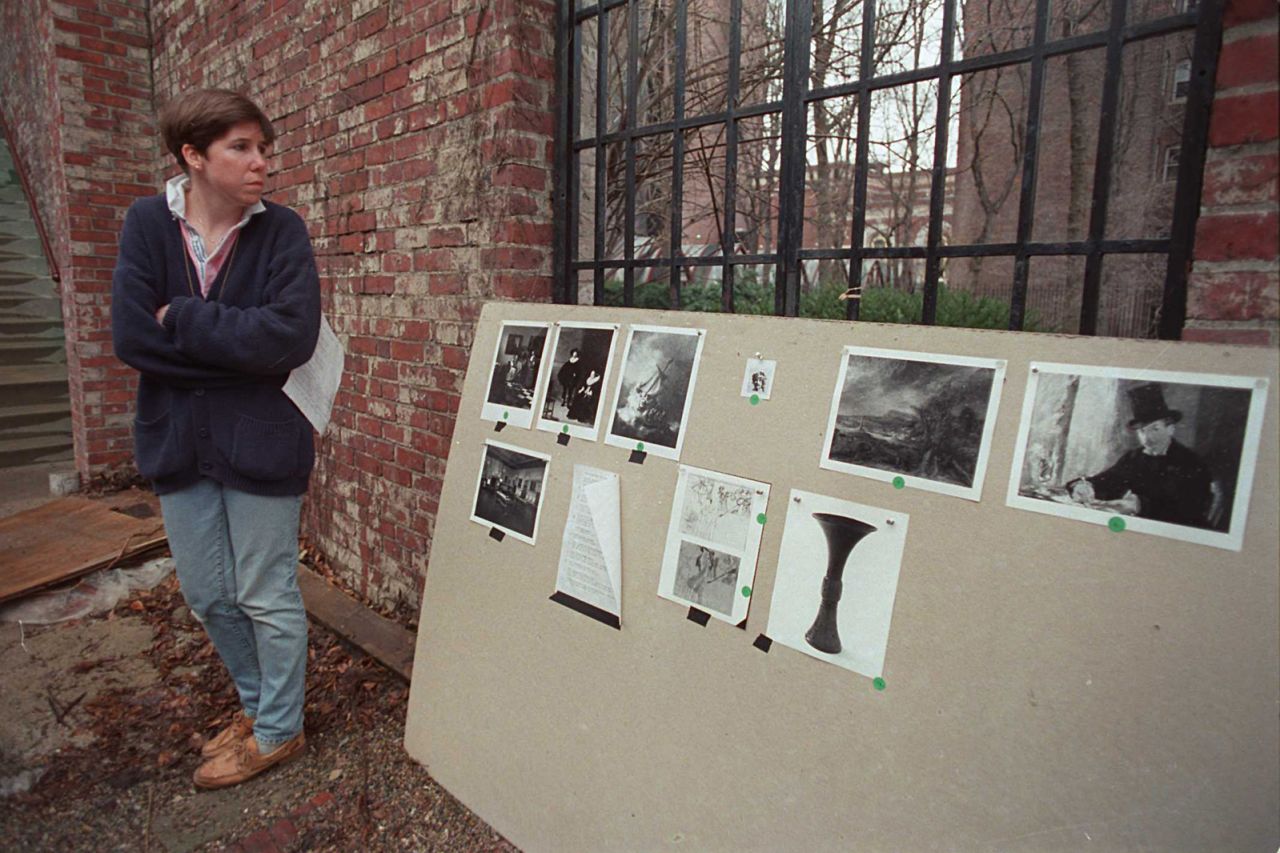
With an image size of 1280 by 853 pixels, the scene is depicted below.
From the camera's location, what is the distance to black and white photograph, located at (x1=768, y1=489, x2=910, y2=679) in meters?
1.37

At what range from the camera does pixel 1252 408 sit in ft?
3.59

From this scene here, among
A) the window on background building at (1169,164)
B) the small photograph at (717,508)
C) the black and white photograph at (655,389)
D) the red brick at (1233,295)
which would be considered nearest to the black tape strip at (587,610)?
the small photograph at (717,508)

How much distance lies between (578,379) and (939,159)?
39.9 inches

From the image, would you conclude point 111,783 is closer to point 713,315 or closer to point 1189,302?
point 713,315

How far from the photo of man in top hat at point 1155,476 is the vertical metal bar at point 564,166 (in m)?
1.88

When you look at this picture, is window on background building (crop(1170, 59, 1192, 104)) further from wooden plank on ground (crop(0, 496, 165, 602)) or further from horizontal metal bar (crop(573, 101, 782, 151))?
wooden plank on ground (crop(0, 496, 165, 602))

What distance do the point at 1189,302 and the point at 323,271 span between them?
11.0ft

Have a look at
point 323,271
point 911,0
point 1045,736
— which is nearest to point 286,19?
point 323,271

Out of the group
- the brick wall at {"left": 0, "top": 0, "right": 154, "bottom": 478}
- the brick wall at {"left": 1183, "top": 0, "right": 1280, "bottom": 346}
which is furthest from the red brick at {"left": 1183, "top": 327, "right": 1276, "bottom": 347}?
the brick wall at {"left": 0, "top": 0, "right": 154, "bottom": 478}

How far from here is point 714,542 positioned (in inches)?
63.4

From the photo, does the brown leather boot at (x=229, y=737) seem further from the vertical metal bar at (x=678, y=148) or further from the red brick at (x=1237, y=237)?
the red brick at (x=1237, y=237)

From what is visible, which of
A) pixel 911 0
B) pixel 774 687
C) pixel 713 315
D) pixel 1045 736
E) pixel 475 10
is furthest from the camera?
pixel 475 10

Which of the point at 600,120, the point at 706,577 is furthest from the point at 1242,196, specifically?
the point at 600,120

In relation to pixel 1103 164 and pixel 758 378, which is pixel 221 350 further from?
pixel 1103 164
